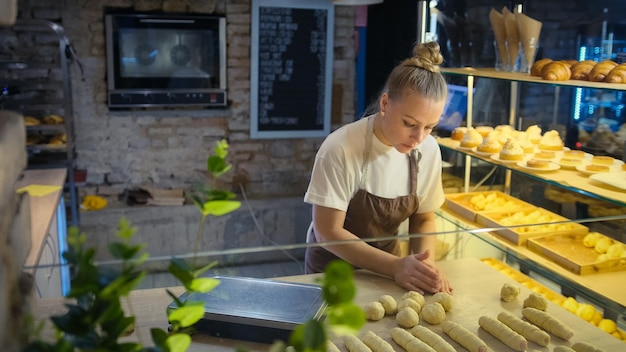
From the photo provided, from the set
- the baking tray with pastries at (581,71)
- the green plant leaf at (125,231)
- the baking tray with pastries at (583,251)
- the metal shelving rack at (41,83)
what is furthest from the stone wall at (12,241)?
the metal shelving rack at (41,83)

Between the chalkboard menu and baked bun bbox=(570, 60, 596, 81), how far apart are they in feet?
9.20

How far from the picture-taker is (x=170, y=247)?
4715mm

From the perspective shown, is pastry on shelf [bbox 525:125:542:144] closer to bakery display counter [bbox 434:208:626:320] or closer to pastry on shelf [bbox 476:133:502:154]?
pastry on shelf [bbox 476:133:502:154]

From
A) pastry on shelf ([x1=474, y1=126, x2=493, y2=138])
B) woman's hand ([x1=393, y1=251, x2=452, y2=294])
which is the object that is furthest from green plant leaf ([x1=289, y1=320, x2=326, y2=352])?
pastry on shelf ([x1=474, y1=126, x2=493, y2=138])

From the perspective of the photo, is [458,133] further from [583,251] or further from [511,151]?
[583,251]

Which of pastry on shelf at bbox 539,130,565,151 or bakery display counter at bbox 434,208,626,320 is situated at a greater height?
pastry on shelf at bbox 539,130,565,151

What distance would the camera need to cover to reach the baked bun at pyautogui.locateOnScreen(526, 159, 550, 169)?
244 cm

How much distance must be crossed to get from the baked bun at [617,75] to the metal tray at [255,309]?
1.40 meters

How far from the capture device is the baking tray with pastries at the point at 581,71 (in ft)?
7.36

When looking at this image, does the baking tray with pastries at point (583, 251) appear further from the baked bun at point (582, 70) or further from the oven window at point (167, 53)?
the oven window at point (167, 53)

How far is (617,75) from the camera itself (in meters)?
2.22

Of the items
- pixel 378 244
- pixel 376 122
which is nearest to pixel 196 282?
pixel 378 244

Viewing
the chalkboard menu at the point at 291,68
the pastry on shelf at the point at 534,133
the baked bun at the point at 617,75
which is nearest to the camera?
the baked bun at the point at 617,75

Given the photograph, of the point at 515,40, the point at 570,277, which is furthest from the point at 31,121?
the point at 570,277
